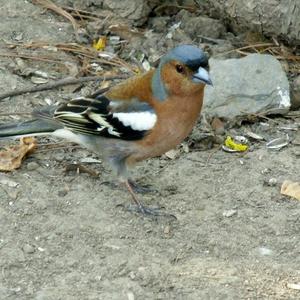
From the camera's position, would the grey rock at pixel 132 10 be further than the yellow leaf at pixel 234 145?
Yes

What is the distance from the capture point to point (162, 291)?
506 cm

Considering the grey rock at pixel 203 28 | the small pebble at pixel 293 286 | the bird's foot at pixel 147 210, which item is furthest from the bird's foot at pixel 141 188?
the grey rock at pixel 203 28

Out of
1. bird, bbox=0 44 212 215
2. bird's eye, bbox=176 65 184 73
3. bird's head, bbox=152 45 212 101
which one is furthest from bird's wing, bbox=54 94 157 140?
bird's eye, bbox=176 65 184 73

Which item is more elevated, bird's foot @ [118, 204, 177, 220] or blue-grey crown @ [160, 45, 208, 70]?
blue-grey crown @ [160, 45, 208, 70]

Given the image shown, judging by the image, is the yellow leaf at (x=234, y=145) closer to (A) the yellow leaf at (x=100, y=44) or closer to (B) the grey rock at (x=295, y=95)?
(B) the grey rock at (x=295, y=95)

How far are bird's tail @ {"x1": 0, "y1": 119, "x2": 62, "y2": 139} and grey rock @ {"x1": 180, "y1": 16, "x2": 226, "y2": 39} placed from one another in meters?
2.17

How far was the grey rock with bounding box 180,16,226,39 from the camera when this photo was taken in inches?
310

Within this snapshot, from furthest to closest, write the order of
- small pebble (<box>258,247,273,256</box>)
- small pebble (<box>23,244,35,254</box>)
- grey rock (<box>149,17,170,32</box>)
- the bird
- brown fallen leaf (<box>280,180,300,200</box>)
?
grey rock (<box>149,17,170,32</box>) < brown fallen leaf (<box>280,180,300,200</box>) < the bird < small pebble (<box>258,247,273,256</box>) < small pebble (<box>23,244,35,254</box>)

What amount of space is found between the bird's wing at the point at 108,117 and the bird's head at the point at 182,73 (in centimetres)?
16

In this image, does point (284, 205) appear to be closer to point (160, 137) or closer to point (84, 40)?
point (160, 137)

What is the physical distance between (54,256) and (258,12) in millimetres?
3080

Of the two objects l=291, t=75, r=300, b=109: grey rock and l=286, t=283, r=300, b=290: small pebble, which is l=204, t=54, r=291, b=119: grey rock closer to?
l=291, t=75, r=300, b=109: grey rock

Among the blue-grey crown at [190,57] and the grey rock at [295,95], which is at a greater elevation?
the blue-grey crown at [190,57]

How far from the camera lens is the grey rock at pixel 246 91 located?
22.6ft
